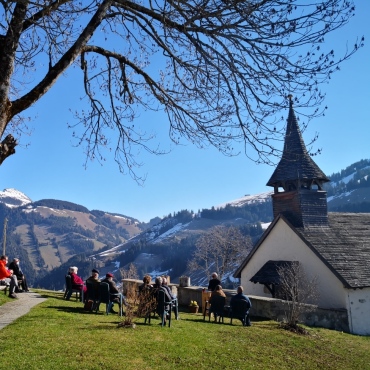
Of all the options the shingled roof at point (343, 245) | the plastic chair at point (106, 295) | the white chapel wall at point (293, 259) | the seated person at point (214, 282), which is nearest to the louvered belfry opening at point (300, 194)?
the shingled roof at point (343, 245)

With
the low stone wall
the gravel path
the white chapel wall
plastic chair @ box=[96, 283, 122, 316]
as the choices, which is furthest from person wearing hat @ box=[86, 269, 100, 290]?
the white chapel wall

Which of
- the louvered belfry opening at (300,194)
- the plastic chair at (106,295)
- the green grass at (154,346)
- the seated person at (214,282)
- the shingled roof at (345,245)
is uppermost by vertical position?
the louvered belfry opening at (300,194)

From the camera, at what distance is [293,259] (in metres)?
23.1

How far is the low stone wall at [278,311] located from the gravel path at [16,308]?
338 centimetres

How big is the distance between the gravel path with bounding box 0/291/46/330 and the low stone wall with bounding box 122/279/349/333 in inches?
133

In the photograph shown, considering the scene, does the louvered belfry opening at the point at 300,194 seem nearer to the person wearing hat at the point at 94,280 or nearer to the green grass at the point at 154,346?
the green grass at the point at 154,346

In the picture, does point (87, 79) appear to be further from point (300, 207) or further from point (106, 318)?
point (300, 207)

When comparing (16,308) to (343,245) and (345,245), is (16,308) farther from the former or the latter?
(345,245)

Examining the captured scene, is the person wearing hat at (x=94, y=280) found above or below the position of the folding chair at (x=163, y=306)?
above

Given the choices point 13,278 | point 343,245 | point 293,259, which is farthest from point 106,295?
point 343,245

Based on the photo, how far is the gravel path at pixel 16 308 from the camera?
10.6 meters

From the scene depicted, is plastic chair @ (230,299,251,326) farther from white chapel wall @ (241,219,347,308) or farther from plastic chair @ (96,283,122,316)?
white chapel wall @ (241,219,347,308)

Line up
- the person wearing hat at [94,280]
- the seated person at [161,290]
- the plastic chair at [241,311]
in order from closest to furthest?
the seated person at [161,290], the person wearing hat at [94,280], the plastic chair at [241,311]

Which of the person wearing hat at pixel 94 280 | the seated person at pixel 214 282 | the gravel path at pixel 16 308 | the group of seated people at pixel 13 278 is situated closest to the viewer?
the gravel path at pixel 16 308
